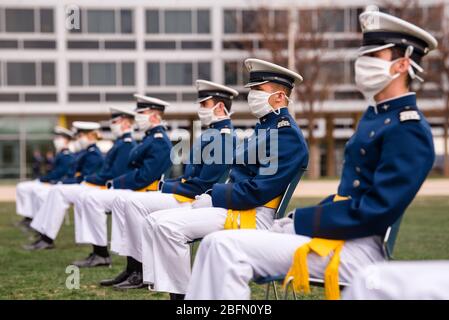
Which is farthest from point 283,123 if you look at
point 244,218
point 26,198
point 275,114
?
point 26,198

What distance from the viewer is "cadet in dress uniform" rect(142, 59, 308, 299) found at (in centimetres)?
554

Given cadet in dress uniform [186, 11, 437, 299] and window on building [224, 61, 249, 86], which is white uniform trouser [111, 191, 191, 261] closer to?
cadet in dress uniform [186, 11, 437, 299]

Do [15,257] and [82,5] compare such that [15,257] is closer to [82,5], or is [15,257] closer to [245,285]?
[245,285]

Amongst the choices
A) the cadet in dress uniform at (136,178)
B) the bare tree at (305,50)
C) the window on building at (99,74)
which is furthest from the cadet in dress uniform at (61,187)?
the window on building at (99,74)

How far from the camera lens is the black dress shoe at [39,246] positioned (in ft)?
37.0

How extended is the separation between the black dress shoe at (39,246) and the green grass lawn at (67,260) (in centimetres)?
13

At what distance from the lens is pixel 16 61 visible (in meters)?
40.8

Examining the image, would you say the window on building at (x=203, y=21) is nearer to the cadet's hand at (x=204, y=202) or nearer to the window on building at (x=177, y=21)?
the window on building at (x=177, y=21)

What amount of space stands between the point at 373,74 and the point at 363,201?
2.45 feet

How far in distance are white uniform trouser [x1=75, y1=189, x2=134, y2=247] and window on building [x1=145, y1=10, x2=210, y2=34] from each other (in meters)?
33.3

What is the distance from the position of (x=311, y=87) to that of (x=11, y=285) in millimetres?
32872

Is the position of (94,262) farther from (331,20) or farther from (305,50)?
(331,20)

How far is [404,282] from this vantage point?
304 cm

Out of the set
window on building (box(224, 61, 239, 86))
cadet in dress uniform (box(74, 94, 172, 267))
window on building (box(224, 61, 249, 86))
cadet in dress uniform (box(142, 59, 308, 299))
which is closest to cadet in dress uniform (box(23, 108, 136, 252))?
cadet in dress uniform (box(74, 94, 172, 267))
